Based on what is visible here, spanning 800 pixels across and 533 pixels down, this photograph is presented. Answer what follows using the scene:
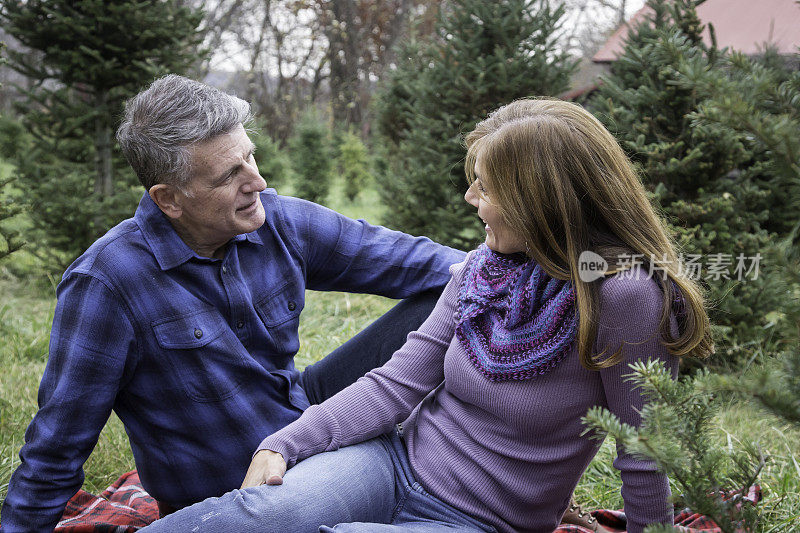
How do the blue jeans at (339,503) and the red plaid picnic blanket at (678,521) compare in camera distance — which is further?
the red plaid picnic blanket at (678,521)

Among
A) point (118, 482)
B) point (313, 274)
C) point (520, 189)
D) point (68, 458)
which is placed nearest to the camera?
point (520, 189)

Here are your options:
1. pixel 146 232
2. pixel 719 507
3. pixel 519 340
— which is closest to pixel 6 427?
pixel 146 232

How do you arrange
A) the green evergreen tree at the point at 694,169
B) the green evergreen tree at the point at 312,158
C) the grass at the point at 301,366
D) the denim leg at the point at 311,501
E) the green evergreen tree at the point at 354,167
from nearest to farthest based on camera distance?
the denim leg at the point at 311,501
the grass at the point at 301,366
the green evergreen tree at the point at 694,169
the green evergreen tree at the point at 312,158
the green evergreen tree at the point at 354,167

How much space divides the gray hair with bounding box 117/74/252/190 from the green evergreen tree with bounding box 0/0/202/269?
304cm

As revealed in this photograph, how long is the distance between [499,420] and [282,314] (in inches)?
31.2

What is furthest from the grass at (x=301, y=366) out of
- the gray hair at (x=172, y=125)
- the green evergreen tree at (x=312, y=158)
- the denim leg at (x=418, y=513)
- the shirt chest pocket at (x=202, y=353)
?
the green evergreen tree at (x=312, y=158)

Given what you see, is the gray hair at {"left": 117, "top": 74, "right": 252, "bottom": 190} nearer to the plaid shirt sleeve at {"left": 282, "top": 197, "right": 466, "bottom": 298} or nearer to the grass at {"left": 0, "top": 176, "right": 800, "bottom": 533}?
the plaid shirt sleeve at {"left": 282, "top": 197, "right": 466, "bottom": 298}

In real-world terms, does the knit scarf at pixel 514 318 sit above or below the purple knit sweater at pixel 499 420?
above

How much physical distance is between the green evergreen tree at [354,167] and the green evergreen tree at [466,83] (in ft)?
21.2

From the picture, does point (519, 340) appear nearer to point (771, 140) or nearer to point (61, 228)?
point (771, 140)

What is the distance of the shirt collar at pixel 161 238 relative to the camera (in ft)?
6.22

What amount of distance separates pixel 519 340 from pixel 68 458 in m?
1.20

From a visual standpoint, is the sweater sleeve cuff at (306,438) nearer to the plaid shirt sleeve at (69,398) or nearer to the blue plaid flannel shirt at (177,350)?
the blue plaid flannel shirt at (177,350)

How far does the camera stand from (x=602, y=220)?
5.19 ft
